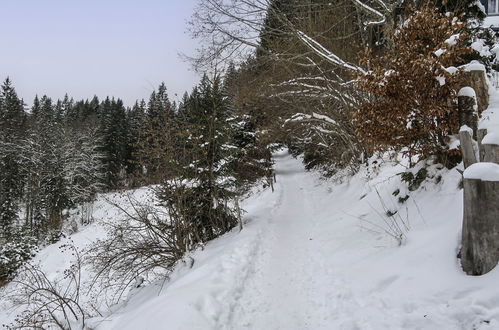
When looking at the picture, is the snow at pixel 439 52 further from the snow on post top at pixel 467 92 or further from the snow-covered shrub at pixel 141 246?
the snow-covered shrub at pixel 141 246

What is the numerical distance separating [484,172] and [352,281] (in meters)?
2.32

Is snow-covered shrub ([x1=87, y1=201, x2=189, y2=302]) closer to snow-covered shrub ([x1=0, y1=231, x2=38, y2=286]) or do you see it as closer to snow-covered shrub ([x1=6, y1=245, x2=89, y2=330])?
snow-covered shrub ([x1=6, y1=245, x2=89, y2=330])

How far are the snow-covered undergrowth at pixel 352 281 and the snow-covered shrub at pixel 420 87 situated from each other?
35.6 inches

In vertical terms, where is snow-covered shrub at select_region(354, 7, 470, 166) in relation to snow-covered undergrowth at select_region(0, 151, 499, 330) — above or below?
above

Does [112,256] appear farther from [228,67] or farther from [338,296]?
[228,67]

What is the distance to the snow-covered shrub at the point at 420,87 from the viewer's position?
4598 mm

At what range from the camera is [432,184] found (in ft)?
18.4

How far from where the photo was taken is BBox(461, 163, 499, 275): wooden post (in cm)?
306

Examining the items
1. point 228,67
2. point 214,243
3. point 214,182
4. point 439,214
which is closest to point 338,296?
point 439,214

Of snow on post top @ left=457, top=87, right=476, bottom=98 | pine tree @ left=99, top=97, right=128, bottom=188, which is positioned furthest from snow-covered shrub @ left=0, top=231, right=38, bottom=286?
pine tree @ left=99, top=97, right=128, bottom=188

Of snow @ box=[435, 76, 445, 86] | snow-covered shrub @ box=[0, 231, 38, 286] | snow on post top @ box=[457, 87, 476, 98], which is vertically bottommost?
snow-covered shrub @ box=[0, 231, 38, 286]

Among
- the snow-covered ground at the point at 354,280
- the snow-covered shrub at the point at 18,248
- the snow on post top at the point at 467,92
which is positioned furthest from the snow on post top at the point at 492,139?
the snow-covered shrub at the point at 18,248

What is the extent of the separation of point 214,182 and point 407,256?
249 inches

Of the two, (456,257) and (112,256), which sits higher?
(456,257)
